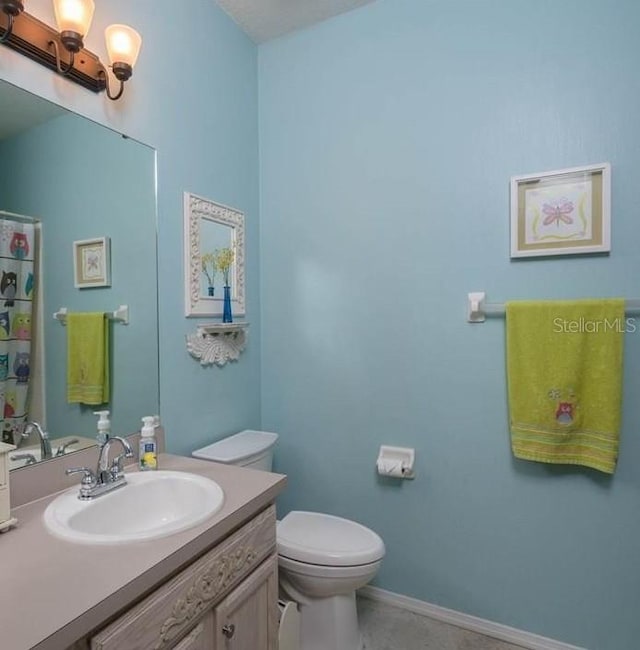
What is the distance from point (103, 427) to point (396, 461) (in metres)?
1.16

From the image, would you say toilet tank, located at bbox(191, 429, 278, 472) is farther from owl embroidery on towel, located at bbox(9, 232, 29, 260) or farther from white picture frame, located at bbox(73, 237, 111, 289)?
owl embroidery on towel, located at bbox(9, 232, 29, 260)

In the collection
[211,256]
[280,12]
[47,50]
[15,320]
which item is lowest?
[15,320]

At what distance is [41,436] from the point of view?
45.9 inches

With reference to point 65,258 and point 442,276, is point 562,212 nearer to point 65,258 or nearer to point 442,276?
point 442,276

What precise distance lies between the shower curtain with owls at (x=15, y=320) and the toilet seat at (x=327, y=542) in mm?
979

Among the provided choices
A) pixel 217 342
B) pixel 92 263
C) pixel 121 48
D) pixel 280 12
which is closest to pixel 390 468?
pixel 217 342

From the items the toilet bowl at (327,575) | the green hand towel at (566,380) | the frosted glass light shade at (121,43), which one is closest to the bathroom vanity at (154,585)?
the toilet bowl at (327,575)

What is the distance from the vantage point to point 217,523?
38.3 inches

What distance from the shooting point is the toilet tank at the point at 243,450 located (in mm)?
1606

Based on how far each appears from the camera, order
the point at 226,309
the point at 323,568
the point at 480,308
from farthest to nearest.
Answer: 1. the point at 226,309
2. the point at 480,308
3. the point at 323,568

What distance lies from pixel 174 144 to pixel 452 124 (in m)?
1.14

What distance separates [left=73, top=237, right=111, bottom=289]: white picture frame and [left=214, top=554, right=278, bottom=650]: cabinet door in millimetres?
1017

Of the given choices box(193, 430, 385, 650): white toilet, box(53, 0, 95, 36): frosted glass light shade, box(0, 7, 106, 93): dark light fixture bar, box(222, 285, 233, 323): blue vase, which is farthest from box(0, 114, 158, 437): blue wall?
box(193, 430, 385, 650): white toilet

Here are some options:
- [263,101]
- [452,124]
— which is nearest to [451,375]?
[452,124]
